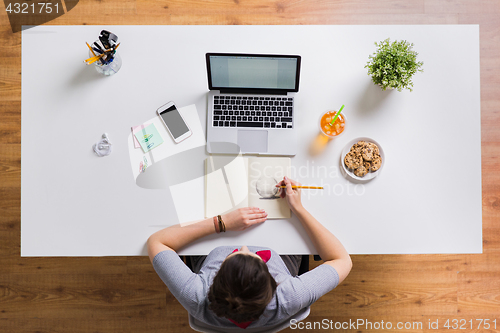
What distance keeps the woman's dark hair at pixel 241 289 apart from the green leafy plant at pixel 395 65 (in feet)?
2.44

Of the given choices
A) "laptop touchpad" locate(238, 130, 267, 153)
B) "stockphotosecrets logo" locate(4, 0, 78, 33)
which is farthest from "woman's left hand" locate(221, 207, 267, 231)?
"stockphotosecrets logo" locate(4, 0, 78, 33)

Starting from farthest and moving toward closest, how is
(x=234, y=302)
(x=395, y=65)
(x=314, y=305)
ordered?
(x=314, y=305), (x=395, y=65), (x=234, y=302)

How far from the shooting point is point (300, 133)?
3.62 ft

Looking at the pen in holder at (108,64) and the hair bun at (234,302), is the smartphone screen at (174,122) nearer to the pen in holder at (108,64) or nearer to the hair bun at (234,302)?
the pen in holder at (108,64)

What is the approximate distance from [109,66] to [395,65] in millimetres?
984

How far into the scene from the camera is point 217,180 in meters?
1.08

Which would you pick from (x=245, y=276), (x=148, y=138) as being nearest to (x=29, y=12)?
(x=148, y=138)

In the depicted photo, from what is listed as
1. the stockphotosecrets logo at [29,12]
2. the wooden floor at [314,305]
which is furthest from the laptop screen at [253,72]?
the stockphotosecrets logo at [29,12]

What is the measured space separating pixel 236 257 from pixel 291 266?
0.41 metres

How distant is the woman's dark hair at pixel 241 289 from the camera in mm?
797

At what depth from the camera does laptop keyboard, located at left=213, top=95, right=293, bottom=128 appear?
1.09 m

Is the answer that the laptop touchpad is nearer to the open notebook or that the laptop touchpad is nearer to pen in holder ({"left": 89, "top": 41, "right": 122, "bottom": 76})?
the open notebook

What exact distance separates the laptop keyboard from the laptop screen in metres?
0.04

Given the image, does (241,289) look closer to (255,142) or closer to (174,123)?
(255,142)
